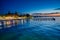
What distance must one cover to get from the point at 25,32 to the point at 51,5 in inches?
41.1

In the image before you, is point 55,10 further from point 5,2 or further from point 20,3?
point 5,2

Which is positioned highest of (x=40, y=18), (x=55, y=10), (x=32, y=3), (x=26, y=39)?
(x=32, y=3)

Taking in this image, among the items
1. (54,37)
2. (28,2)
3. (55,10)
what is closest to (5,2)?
(28,2)

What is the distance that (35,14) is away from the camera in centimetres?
304

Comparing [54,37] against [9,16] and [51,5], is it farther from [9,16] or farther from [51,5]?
[9,16]

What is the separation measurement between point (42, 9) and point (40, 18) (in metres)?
0.30

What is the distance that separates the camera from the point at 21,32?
294 centimetres

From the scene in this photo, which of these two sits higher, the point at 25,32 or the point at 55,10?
the point at 55,10

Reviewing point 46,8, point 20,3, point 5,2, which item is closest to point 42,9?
point 46,8

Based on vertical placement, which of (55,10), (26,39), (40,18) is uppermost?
(55,10)

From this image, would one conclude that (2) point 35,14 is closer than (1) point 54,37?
No

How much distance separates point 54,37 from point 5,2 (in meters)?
1.60

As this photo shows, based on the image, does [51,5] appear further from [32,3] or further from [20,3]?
[20,3]

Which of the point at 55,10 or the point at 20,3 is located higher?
the point at 20,3
